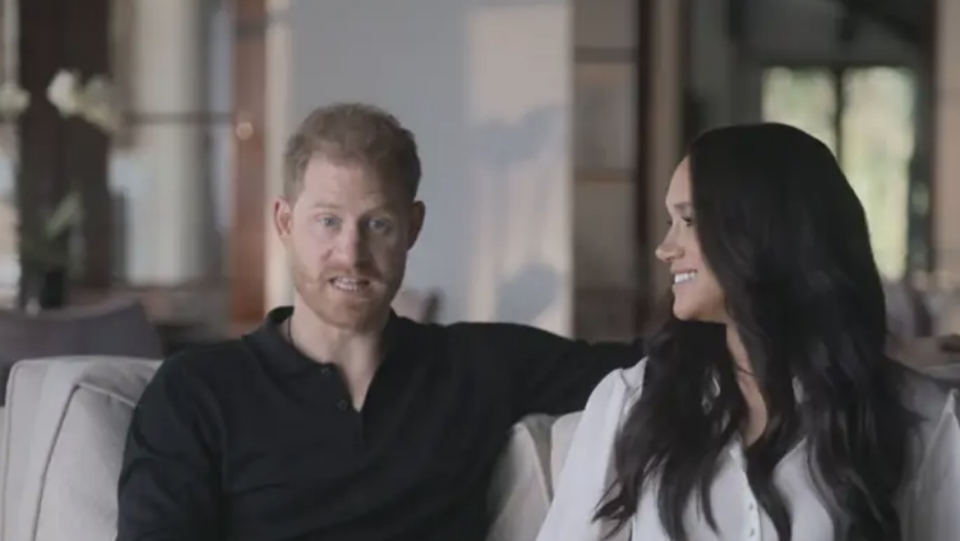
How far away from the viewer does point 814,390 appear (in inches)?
59.1

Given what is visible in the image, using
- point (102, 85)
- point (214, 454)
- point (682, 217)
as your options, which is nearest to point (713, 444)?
point (682, 217)

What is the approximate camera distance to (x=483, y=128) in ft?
15.7

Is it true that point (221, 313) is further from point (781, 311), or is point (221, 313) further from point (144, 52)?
point (781, 311)

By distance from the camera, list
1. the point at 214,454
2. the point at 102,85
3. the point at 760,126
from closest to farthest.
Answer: the point at 760,126, the point at 214,454, the point at 102,85

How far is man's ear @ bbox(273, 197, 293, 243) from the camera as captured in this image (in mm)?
1785

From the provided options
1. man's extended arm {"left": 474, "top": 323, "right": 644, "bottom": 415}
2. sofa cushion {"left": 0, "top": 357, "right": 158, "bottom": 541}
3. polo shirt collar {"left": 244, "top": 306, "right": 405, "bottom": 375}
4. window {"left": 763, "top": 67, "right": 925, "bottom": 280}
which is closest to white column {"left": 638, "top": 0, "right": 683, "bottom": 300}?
window {"left": 763, "top": 67, "right": 925, "bottom": 280}

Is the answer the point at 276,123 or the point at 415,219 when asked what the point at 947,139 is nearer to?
the point at 276,123

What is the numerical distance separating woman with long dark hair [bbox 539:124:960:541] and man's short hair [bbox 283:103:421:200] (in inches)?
16.1

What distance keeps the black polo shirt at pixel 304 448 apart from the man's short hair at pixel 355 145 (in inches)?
8.1

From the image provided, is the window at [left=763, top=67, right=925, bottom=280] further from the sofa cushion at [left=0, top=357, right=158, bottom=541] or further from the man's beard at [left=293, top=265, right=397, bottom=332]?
the sofa cushion at [left=0, top=357, right=158, bottom=541]

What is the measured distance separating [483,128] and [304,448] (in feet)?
10.4

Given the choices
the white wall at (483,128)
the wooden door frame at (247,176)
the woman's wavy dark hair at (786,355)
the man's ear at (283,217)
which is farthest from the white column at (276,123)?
the woman's wavy dark hair at (786,355)

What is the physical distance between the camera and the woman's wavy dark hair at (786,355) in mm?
1445

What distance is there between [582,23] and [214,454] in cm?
405
